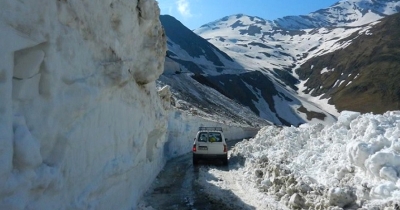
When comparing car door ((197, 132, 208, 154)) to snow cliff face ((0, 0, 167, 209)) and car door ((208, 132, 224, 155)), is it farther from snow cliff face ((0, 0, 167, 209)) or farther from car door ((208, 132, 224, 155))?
snow cliff face ((0, 0, 167, 209))

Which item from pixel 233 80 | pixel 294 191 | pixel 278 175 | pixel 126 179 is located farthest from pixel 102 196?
pixel 233 80

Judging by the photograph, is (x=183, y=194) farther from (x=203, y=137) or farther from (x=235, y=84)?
(x=235, y=84)

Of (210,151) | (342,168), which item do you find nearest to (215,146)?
(210,151)

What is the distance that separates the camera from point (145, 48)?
12.4 meters

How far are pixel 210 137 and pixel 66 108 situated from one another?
42.1 ft

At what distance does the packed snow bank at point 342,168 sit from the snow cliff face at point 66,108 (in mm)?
4114

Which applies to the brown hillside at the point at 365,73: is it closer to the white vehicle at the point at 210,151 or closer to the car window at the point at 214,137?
the car window at the point at 214,137

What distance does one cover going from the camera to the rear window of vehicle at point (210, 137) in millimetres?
18406

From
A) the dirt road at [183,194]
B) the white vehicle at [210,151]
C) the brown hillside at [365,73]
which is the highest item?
the brown hillside at [365,73]

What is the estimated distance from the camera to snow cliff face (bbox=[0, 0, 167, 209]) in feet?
15.8

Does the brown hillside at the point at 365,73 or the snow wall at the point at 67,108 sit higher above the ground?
the brown hillside at the point at 365,73

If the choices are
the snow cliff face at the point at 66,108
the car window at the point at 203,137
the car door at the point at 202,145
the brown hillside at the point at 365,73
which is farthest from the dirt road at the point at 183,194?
the brown hillside at the point at 365,73

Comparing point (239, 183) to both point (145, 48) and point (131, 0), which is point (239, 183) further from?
point (131, 0)

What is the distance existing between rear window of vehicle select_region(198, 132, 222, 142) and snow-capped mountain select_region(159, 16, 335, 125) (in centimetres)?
4171
